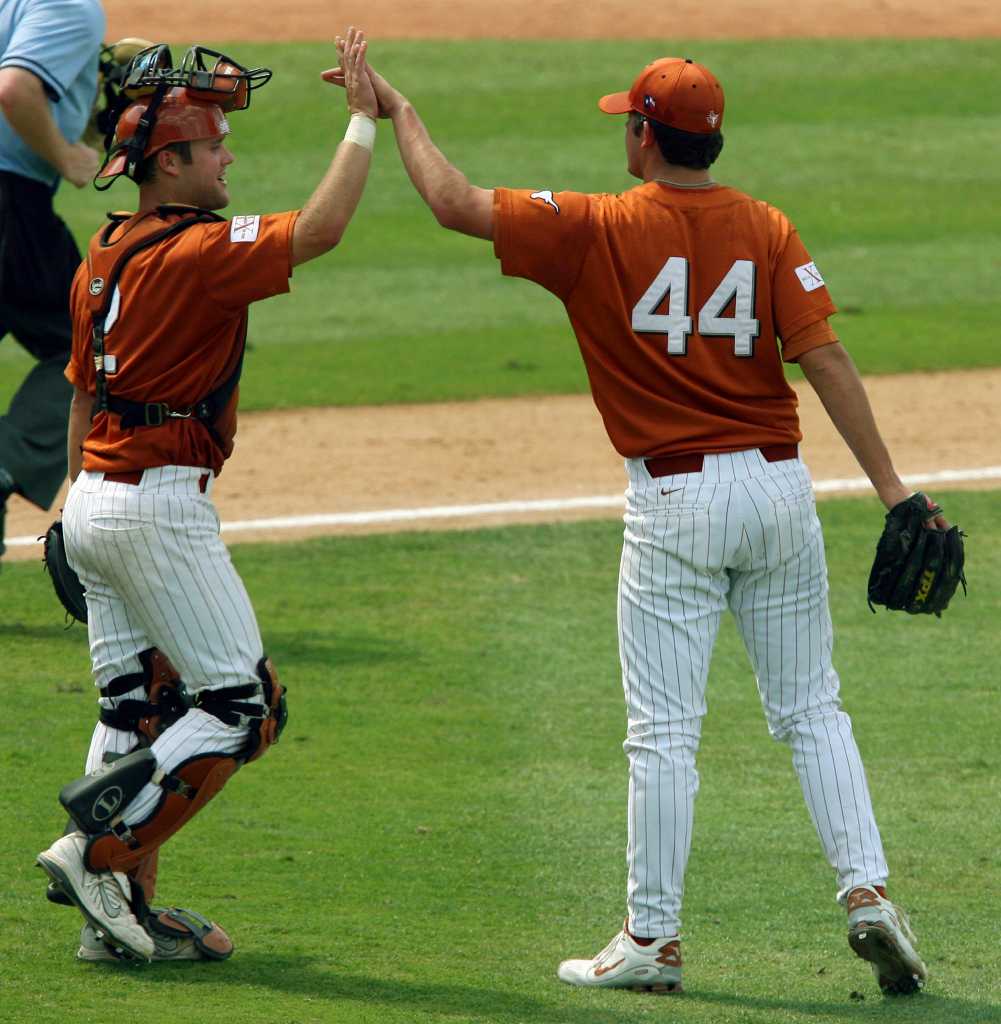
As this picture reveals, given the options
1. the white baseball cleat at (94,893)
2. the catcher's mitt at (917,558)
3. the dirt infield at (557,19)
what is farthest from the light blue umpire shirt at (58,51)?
the dirt infield at (557,19)

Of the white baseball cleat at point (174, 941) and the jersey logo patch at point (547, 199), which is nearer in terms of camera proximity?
the jersey logo patch at point (547, 199)

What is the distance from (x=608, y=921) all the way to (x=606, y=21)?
1688 centimetres

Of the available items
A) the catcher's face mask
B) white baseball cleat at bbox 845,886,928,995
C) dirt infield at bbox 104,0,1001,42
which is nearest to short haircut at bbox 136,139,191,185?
the catcher's face mask

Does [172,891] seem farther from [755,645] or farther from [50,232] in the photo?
[50,232]

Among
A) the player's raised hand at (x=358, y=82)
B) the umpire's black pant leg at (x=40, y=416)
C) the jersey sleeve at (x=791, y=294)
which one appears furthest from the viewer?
the umpire's black pant leg at (x=40, y=416)

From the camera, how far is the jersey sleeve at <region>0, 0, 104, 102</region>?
655 centimetres

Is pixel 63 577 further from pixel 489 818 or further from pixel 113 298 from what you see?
pixel 489 818

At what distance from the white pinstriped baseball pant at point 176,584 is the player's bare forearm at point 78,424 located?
26cm

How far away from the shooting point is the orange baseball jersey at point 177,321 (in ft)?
12.9

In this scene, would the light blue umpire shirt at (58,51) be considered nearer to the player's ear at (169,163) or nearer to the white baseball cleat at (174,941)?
the player's ear at (169,163)

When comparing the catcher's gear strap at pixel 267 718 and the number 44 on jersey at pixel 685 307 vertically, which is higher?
the number 44 on jersey at pixel 685 307

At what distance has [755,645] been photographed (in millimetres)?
4246

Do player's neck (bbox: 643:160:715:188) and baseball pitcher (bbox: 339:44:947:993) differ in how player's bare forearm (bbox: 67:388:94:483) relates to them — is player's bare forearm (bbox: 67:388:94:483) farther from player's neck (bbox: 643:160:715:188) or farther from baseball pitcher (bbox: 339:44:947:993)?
player's neck (bbox: 643:160:715:188)

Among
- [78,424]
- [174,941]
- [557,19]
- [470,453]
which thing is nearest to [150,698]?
[174,941]
